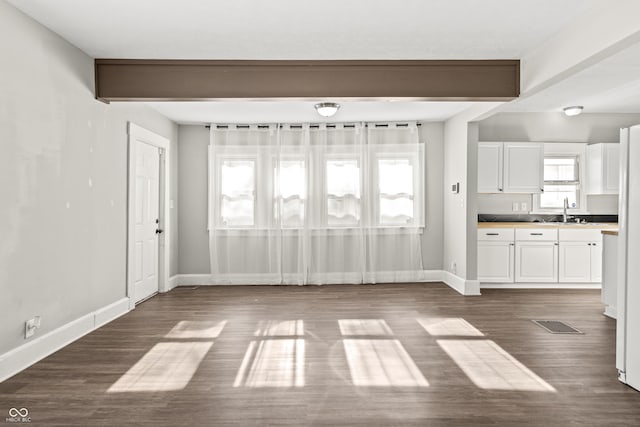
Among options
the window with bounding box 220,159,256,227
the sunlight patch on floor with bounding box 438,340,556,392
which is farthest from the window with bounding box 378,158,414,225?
the sunlight patch on floor with bounding box 438,340,556,392

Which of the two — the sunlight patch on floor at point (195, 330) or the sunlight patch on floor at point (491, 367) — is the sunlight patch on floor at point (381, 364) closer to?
the sunlight patch on floor at point (491, 367)

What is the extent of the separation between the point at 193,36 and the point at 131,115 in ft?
6.23

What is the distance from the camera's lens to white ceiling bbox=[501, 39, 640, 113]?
13.0 feet

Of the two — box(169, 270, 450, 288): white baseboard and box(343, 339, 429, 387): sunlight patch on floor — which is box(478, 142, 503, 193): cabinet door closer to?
box(169, 270, 450, 288): white baseboard

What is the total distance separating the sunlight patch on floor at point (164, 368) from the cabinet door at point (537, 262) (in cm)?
453

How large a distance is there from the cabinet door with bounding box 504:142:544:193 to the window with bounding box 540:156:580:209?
1.05 feet

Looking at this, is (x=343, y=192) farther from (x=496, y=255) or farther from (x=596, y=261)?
(x=596, y=261)

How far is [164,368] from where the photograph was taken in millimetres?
3328

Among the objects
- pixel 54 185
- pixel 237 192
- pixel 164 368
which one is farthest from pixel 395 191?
pixel 54 185

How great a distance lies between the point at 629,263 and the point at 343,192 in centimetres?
430

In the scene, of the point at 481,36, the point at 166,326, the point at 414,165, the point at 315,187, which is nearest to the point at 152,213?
the point at 166,326

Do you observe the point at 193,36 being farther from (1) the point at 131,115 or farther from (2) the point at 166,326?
(2) the point at 166,326

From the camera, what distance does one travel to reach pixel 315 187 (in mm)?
6867

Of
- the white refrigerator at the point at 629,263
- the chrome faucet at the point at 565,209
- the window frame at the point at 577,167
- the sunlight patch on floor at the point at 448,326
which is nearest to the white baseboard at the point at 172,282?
the sunlight patch on floor at the point at 448,326
